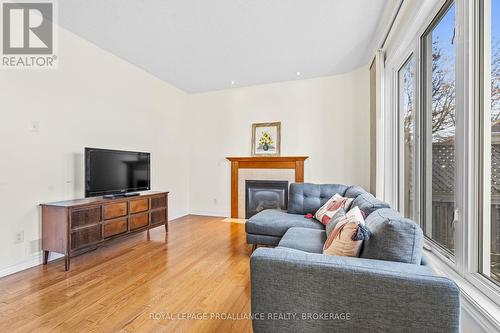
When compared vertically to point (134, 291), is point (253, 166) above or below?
above

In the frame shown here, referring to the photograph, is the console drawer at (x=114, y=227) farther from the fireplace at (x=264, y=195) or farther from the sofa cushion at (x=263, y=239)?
the fireplace at (x=264, y=195)

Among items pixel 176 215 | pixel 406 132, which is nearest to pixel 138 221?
pixel 176 215

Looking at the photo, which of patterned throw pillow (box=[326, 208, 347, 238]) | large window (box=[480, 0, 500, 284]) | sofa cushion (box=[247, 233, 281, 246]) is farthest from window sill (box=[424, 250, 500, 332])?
sofa cushion (box=[247, 233, 281, 246])

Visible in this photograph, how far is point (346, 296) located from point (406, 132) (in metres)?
2.36

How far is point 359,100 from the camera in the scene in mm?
4277

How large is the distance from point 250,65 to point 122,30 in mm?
1905

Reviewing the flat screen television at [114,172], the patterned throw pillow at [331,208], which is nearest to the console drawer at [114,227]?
the flat screen television at [114,172]

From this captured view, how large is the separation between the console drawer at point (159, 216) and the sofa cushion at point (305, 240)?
7.39 ft

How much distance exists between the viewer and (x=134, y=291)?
2.11 meters

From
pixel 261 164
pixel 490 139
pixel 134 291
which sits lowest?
pixel 134 291

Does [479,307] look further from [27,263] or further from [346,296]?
[27,263]

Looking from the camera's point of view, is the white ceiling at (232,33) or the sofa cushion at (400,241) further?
the white ceiling at (232,33)

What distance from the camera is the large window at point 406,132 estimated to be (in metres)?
2.56

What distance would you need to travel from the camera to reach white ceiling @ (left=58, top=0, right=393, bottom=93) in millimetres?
2539
